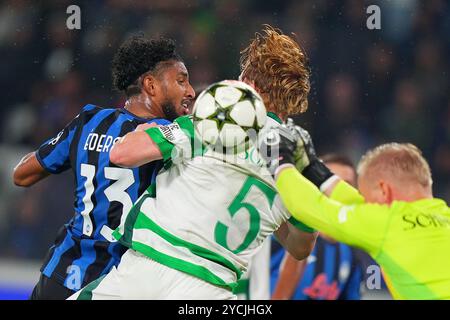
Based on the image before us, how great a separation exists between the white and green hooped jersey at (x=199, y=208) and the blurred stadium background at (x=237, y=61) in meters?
3.41

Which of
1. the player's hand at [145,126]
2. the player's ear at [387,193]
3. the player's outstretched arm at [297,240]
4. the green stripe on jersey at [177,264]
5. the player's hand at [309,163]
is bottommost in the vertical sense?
the player's outstretched arm at [297,240]

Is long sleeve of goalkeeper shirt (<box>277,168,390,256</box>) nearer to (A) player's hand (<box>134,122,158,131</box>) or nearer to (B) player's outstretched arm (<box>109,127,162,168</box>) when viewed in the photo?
(B) player's outstretched arm (<box>109,127,162,168</box>)

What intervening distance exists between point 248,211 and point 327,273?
9.23ft

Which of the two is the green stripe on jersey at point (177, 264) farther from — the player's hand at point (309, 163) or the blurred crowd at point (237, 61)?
the blurred crowd at point (237, 61)

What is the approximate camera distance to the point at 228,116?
10.8ft

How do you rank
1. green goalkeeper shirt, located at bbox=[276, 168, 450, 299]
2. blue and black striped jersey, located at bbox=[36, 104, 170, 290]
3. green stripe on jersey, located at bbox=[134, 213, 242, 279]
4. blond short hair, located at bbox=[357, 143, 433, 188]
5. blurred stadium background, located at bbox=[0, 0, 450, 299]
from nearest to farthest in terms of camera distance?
green goalkeeper shirt, located at bbox=[276, 168, 450, 299] → blond short hair, located at bbox=[357, 143, 433, 188] → green stripe on jersey, located at bbox=[134, 213, 242, 279] → blue and black striped jersey, located at bbox=[36, 104, 170, 290] → blurred stadium background, located at bbox=[0, 0, 450, 299]

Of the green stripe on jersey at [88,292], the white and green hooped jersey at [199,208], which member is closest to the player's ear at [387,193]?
the white and green hooped jersey at [199,208]

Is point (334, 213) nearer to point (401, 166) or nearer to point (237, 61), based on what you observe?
point (401, 166)

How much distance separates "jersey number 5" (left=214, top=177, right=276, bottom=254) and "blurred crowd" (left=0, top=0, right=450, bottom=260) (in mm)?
3458

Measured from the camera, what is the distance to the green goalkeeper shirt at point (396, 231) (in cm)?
316

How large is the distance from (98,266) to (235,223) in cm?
76

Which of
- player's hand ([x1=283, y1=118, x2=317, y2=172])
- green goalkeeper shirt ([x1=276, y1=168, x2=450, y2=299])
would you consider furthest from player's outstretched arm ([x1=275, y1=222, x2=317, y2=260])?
green goalkeeper shirt ([x1=276, y1=168, x2=450, y2=299])

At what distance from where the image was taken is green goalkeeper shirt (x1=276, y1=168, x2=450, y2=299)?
3.16 m

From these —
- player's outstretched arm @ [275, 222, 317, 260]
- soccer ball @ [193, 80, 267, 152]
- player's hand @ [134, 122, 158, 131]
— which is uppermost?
soccer ball @ [193, 80, 267, 152]
